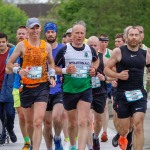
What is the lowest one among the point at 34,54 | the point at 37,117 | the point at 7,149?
the point at 7,149

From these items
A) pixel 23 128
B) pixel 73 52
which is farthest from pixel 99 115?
pixel 73 52

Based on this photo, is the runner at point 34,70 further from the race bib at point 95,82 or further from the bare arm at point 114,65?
the race bib at point 95,82

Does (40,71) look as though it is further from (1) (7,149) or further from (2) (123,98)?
(1) (7,149)

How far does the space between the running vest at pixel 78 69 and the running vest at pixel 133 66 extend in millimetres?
525

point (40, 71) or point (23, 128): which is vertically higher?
point (40, 71)

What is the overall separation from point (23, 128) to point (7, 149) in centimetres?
71

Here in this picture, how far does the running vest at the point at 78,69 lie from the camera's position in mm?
11766

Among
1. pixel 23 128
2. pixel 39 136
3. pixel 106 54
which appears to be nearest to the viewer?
pixel 39 136

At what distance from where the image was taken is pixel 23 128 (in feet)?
44.5

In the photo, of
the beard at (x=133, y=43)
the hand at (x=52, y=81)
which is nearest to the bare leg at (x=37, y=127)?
the hand at (x=52, y=81)

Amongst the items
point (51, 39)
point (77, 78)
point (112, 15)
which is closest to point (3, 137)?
point (51, 39)

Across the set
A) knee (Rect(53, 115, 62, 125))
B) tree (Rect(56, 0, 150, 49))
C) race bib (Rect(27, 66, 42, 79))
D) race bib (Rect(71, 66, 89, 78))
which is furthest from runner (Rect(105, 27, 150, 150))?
tree (Rect(56, 0, 150, 49))

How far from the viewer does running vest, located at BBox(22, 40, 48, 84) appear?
37.9 ft

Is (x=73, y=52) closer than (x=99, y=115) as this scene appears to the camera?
Yes
